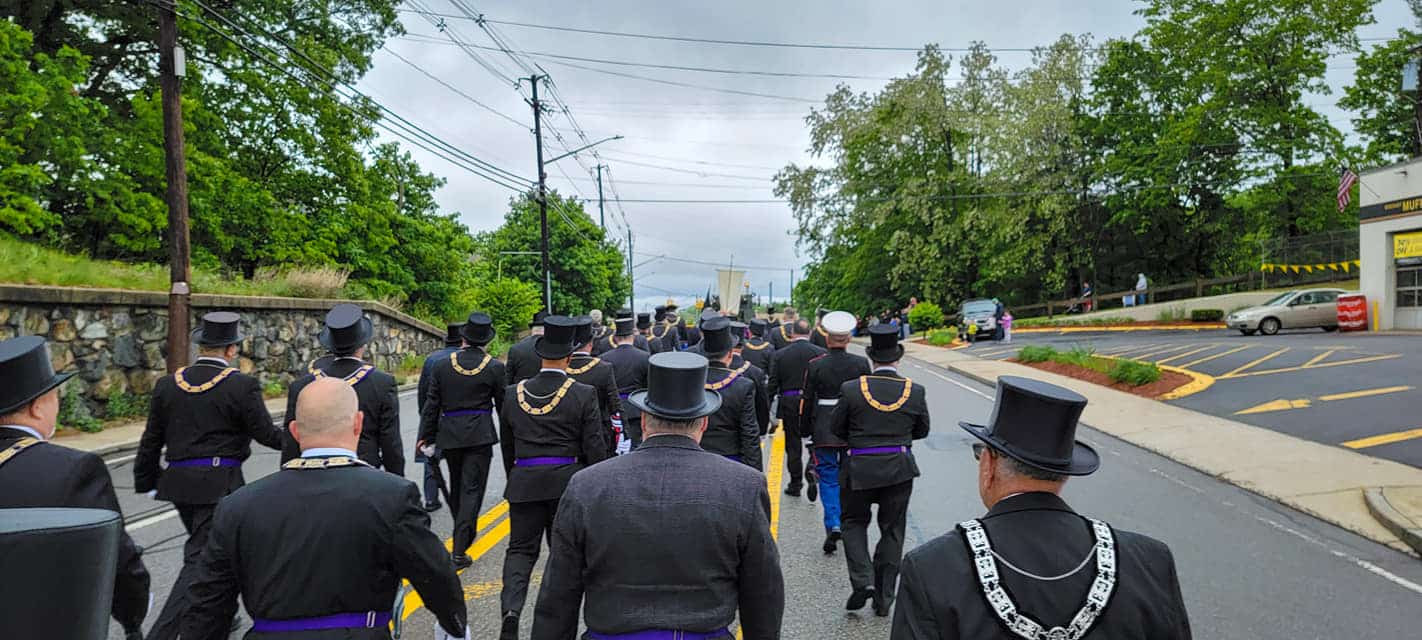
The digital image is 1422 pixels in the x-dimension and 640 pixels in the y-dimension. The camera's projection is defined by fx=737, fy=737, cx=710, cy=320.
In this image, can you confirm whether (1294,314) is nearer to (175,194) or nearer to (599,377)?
(599,377)

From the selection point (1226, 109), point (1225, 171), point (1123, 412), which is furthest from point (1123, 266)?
point (1123, 412)

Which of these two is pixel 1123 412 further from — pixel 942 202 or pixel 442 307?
pixel 942 202

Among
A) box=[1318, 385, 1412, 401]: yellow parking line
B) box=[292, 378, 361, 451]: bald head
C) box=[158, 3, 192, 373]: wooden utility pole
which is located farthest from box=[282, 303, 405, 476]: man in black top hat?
box=[1318, 385, 1412, 401]: yellow parking line

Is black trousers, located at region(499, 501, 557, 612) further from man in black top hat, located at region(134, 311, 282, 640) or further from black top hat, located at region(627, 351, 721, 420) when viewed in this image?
black top hat, located at region(627, 351, 721, 420)

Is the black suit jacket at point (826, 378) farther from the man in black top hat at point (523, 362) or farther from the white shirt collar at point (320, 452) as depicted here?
the white shirt collar at point (320, 452)

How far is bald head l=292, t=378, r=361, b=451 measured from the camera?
2516 mm

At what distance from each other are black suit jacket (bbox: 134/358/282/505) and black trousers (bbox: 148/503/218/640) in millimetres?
107

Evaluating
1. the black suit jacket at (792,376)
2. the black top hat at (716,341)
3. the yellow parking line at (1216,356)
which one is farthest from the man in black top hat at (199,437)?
the yellow parking line at (1216,356)

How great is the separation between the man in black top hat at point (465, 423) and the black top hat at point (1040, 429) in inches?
175

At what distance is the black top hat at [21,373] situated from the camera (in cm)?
279

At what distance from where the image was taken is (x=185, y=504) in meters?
4.41

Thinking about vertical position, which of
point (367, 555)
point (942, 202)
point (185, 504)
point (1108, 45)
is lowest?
point (185, 504)

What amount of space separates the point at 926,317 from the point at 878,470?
3534 centimetres

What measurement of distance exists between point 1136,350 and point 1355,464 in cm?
1280
